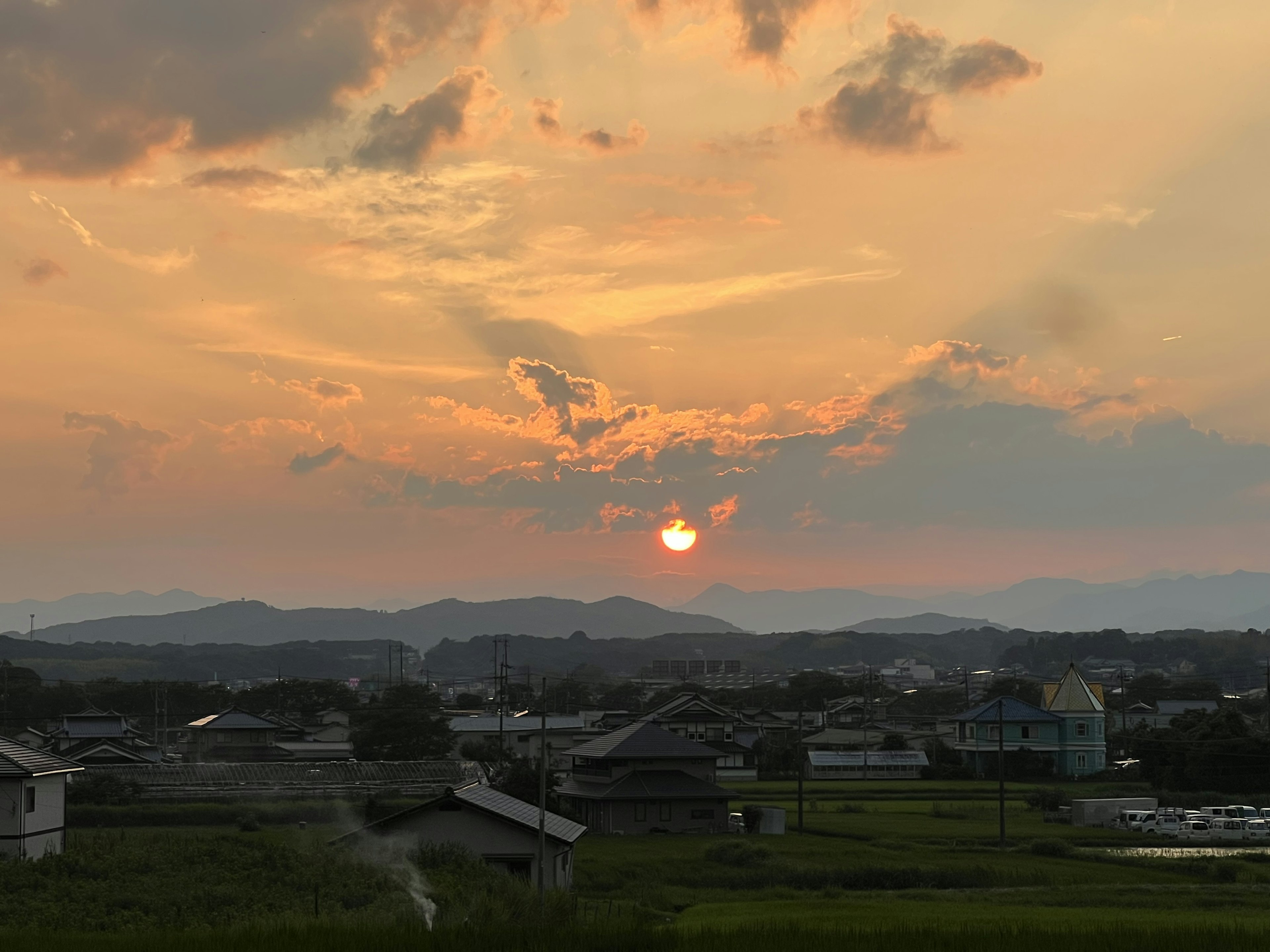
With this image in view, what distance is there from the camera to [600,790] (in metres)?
52.2

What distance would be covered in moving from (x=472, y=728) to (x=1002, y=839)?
50418 millimetres

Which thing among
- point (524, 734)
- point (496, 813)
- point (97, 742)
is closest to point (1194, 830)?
point (496, 813)

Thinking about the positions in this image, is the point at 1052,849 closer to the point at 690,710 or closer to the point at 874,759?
the point at 690,710

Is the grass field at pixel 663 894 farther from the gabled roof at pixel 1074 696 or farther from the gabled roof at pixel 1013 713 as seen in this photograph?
the gabled roof at pixel 1074 696

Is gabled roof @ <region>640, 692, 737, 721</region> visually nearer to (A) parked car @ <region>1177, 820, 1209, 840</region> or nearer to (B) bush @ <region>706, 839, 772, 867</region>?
(A) parked car @ <region>1177, 820, 1209, 840</region>

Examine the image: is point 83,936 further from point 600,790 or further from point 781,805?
point 781,805

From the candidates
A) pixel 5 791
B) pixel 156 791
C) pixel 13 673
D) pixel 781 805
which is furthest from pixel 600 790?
pixel 13 673

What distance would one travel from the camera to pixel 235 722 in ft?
262

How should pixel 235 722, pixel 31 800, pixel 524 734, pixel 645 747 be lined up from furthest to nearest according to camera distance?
pixel 524 734, pixel 235 722, pixel 645 747, pixel 31 800

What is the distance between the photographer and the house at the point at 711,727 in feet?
257

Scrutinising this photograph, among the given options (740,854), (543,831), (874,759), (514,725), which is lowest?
(874,759)

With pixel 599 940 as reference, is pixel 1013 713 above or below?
below

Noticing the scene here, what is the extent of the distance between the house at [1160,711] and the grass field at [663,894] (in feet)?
201

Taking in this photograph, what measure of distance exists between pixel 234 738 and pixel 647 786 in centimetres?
3862
